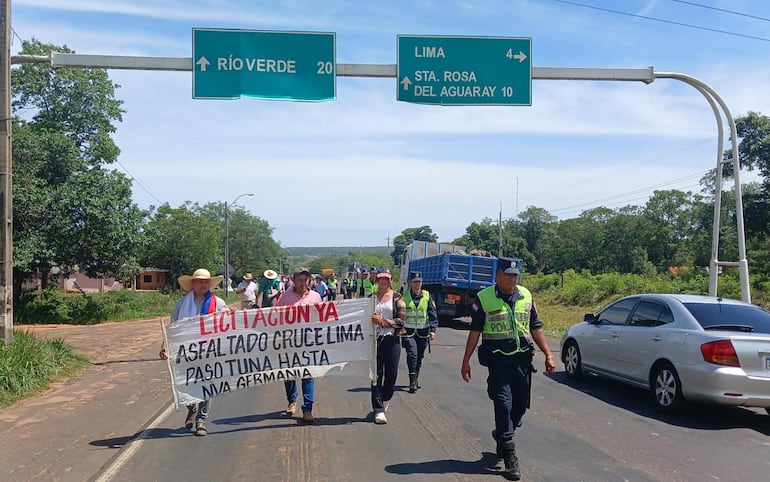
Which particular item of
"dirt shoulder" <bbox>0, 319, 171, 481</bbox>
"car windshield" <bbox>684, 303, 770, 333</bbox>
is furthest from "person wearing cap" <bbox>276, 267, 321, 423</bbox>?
"car windshield" <bbox>684, 303, 770, 333</bbox>

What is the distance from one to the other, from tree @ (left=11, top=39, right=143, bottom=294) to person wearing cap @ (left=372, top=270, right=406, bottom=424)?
1929 cm

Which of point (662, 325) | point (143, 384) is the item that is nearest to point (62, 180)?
point (143, 384)

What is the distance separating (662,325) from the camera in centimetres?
884

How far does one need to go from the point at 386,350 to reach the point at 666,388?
3624 millimetres

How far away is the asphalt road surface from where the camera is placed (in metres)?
5.86

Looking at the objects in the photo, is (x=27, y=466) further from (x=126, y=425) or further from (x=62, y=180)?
(x=62, y=180)

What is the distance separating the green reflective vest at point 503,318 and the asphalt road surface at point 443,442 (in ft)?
3.86

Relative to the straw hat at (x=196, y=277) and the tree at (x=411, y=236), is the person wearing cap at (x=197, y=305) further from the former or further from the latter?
the tree at (x=411, y=236)

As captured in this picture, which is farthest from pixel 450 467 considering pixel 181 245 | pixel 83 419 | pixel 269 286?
pixel 181 245

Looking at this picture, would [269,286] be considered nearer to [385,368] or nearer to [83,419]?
[83,419]

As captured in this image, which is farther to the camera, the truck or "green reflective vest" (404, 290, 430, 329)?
the truck

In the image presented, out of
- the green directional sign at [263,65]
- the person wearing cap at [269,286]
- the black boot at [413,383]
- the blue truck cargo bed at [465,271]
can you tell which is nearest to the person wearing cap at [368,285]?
the person wearing cap at [269,286]

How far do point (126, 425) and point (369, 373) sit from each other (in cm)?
291

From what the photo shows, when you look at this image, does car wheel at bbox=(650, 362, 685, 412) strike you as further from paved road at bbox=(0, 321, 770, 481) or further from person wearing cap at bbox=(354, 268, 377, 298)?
person wearing cap at bbox=(354, 268, 377, 298)
